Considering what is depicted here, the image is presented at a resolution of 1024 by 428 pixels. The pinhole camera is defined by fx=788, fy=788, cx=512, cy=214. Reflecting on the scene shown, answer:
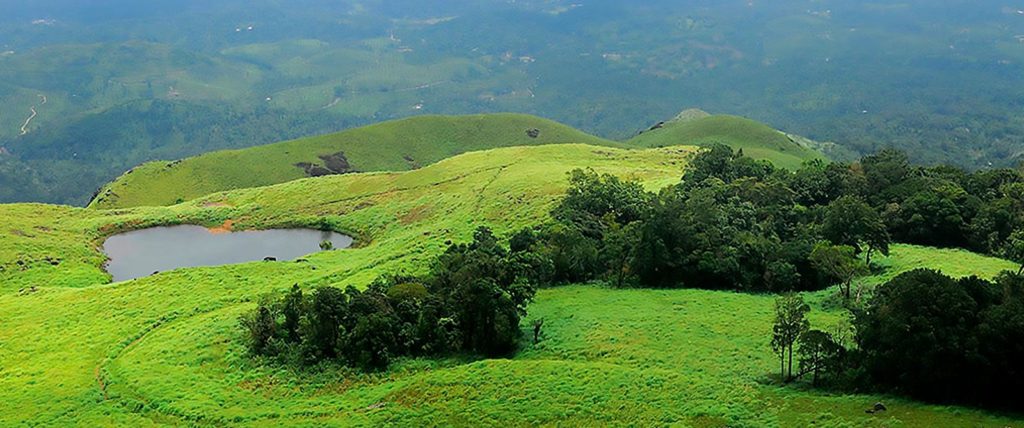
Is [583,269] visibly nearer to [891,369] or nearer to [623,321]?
[623,321]

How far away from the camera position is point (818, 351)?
4238 cm

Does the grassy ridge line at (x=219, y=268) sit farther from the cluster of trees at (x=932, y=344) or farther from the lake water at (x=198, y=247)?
the cluster of trees at (x=932, y=344)

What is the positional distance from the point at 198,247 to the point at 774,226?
2657 inches

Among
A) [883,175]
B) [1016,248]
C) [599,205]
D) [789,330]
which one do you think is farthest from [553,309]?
[883,175]

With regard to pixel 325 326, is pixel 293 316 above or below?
above

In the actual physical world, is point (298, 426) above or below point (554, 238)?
below

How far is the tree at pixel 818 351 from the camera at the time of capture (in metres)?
41.8

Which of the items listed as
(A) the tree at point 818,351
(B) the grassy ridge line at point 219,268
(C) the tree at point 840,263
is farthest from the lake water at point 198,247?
(A) the tree at point 818,351

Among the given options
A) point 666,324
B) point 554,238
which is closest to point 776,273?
point 666,324

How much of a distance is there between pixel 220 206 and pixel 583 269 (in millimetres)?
63403

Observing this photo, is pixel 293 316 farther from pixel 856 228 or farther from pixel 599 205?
pixel 856 228

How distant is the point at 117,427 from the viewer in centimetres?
4497

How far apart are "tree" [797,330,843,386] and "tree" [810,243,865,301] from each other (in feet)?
50.1

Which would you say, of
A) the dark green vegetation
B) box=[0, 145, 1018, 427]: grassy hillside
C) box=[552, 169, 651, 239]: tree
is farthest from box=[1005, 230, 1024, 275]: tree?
box=[552, 169, 651, 239]: tree
